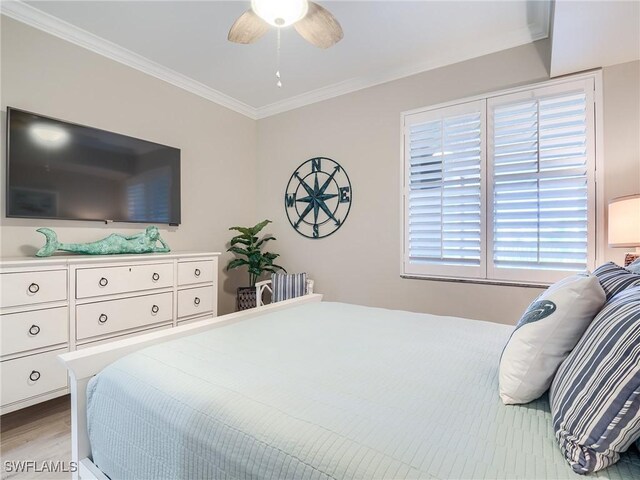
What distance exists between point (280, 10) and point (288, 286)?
2.22 m

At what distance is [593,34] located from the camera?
1866mm

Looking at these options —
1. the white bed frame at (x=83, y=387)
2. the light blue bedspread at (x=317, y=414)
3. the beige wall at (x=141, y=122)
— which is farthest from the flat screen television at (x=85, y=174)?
the light blue bedspread at (x=317, y=414)

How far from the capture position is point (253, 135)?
4004mm

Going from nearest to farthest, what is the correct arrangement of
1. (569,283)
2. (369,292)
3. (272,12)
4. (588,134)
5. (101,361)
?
(569,283)
(101,361)
(272,12)
(588,134)
(369,292)

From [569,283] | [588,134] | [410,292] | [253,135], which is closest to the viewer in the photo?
[569,283]

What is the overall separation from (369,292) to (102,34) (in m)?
3.05

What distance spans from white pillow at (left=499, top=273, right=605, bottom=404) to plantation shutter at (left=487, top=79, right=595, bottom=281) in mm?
1715

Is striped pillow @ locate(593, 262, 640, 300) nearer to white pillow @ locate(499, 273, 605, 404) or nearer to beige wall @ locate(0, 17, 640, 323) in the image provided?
white pillow @ locate(499, 273, 605, 404)

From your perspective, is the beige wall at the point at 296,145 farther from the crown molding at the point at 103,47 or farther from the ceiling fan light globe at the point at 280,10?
the ceiling fan light globe at the point at 280,10

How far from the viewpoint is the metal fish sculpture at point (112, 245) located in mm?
2125

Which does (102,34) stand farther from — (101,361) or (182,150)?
(101,361)

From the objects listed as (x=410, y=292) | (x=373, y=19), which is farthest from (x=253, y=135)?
(x=410, y=292)

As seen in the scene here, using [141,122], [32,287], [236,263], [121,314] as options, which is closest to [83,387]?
[32,287]

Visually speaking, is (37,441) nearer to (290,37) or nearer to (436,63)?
(290,37)
